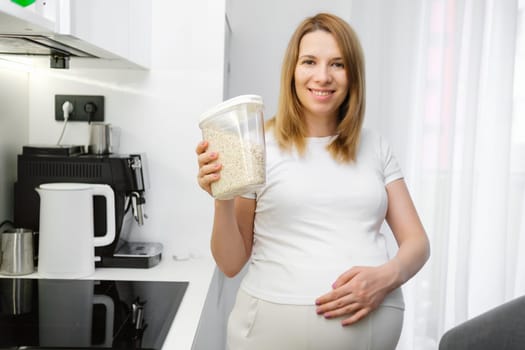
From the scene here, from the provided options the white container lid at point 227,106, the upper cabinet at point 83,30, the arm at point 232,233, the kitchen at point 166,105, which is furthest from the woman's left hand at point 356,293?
the upper cabinet at point 83,30

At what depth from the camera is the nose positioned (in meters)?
1.36

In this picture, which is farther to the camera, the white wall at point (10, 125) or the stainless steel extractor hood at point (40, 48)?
the white wall at point (10, 125)

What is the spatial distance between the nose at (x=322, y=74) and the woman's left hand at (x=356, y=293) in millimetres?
422

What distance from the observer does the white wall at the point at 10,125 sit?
177 centimetres

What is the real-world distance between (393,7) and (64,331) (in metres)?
1.94

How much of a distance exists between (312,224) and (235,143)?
0.36 m

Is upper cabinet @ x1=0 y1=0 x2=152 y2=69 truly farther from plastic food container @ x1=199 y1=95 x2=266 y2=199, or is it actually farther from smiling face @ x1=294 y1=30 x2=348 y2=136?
smiling face @ x1=294 y1=30 x2=348 y2=136

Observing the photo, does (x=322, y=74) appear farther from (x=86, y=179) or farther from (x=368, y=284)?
(x=86, y=179)

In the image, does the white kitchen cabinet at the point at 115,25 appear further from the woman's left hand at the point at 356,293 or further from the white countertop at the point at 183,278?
the woman's left hand at the point at 356,293

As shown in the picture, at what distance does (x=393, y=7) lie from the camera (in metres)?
2.54

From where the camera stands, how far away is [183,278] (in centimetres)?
168

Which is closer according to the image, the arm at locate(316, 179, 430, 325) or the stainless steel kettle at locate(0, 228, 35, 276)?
the arm at locate(316, 179, 430, 325)

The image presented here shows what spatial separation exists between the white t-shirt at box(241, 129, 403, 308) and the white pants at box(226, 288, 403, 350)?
1.0 inches

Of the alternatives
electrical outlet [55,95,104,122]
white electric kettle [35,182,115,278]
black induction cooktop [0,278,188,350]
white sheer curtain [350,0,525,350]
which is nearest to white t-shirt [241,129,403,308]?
black induction cooktop [0,278,188,350]
